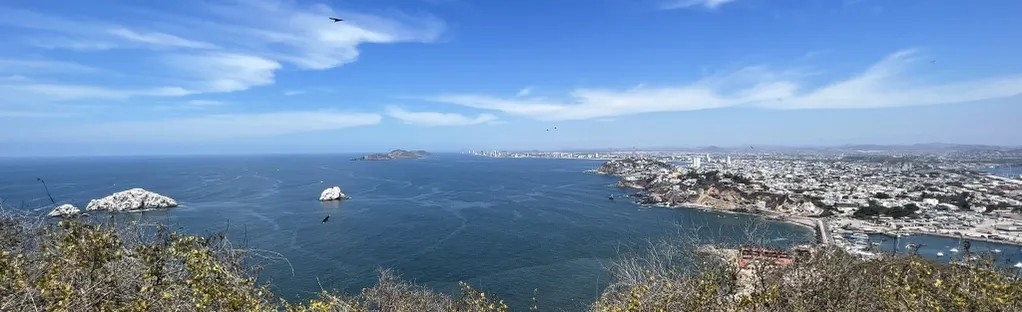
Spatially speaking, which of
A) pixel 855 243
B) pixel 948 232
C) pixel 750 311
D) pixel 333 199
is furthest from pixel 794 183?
pixel 750 311

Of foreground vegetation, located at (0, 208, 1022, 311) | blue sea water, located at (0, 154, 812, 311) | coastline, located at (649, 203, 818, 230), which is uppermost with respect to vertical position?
foreground vegetation, located at (0, 208, 1022, 311)

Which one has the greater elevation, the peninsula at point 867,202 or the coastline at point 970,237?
the peninsula at point 867,202

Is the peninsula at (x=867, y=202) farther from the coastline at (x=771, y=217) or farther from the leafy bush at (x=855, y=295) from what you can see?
the leafy bush at (x=855, y=295)

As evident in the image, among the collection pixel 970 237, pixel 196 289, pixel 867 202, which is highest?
pixel 196 289

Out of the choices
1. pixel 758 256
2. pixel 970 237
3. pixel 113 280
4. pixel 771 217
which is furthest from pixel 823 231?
pixel 113 280

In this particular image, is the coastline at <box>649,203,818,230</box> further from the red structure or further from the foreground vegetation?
the foreground vegetation

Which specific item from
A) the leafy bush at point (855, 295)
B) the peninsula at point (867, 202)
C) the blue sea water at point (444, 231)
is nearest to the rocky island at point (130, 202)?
the blue sea water at point (444, 231)

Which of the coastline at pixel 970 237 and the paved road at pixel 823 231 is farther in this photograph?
the paved road at pixel 823 231

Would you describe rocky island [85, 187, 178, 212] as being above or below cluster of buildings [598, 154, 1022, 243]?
above

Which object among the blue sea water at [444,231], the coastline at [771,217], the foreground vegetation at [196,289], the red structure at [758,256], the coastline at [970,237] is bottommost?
the coastline at [970,237]

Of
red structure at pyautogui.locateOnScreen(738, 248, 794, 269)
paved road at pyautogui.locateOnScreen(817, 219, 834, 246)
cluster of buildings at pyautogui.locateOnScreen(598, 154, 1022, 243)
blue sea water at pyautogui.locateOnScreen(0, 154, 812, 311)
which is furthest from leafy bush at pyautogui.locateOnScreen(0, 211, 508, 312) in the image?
cluster of buildings at pyautogui.locateOnScreen(598, 154, 1022, 243)

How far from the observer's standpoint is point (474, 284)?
23219 millimetres

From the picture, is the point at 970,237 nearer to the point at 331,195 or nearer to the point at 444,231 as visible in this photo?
the point at 444,231

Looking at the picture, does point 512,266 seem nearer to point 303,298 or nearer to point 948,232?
point 303,298
